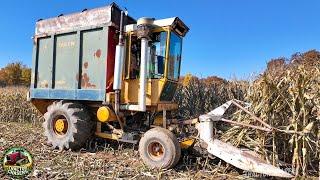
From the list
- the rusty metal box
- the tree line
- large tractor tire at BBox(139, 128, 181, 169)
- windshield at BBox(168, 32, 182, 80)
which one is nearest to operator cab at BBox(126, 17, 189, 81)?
windshield at BBox(168, 32, 182, 80)

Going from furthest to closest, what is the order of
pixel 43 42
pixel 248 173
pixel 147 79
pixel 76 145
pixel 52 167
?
pixel 43 42 → pixel 76 145 → pixel 147 79 → pixel 52 167 → pixel 248 173

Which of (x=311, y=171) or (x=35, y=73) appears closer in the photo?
(x=311, y=171)

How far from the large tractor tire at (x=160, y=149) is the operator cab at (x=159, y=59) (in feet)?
3.18

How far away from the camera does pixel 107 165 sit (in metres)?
6.52

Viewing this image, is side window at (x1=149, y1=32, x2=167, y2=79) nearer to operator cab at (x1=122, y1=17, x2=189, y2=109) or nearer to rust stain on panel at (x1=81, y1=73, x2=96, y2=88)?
operator cab at (x1=122, y1=17, x2=189, y2=109)

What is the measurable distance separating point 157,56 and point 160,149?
79.4 inches

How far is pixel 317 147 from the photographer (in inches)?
208

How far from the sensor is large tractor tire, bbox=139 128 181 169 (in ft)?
20.1

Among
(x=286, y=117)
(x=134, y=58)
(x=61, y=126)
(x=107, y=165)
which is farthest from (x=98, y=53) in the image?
(x=286, y=117)

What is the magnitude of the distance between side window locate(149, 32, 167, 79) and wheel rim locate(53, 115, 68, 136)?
8.05ft

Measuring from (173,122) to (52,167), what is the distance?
8.37ft

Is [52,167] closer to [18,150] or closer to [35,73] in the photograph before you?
[18,150]

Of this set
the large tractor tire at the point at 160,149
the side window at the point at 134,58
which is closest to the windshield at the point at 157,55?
the side window at the point at 134,58

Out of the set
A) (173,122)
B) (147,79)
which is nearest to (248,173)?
(173,122)
